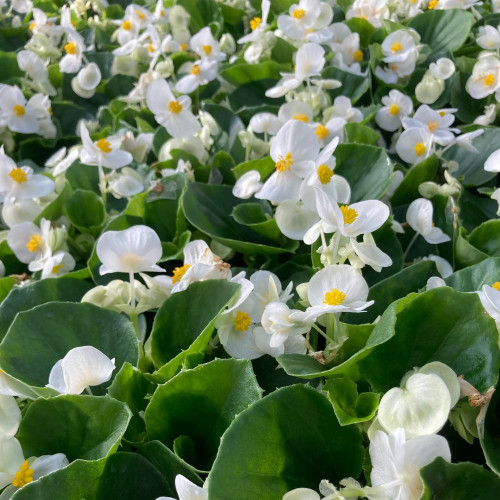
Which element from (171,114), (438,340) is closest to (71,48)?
(171,114)

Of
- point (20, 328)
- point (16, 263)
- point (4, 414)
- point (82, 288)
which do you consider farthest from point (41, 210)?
point (4, 414)

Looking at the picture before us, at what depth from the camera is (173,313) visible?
65 cm

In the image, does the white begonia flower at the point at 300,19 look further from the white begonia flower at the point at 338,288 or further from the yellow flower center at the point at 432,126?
the white begonia flower at the point at 338,288

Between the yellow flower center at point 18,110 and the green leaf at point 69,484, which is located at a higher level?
the green leaf at point 69,484

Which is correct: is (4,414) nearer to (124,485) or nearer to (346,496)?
(124,485)

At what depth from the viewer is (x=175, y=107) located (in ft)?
3.39

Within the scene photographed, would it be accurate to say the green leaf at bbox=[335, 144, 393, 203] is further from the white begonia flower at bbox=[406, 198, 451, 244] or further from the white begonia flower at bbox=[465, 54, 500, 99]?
the white begonia flower at bbox=[465, 54, 500, 99]

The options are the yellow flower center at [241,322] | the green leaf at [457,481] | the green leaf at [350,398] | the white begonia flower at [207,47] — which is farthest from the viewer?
the white begonia flower at [207,47]

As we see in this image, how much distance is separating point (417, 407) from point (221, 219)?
1.60 ft

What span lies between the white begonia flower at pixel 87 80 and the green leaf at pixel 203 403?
97 centimetres

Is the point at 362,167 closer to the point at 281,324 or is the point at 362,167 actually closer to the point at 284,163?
the point at 284,163

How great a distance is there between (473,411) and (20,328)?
1.43ft

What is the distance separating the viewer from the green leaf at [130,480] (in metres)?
0.52

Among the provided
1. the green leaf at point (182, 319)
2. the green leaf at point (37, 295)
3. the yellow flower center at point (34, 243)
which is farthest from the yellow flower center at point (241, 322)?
the yellow flower center at point (34, 243)
